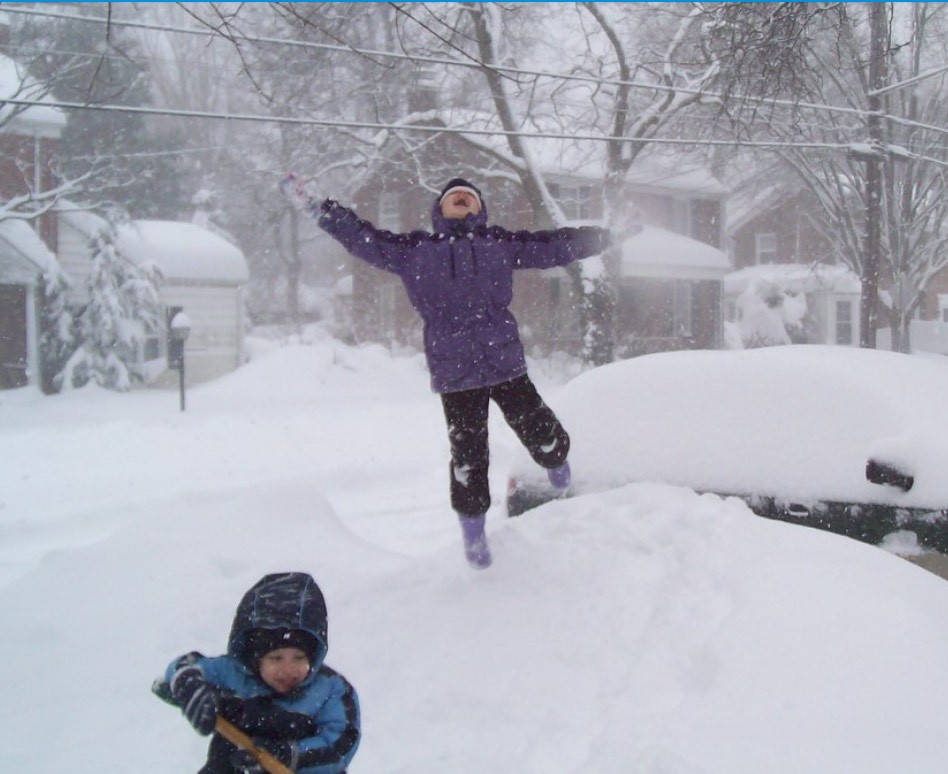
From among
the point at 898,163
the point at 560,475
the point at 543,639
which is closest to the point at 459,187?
the point at 560,475

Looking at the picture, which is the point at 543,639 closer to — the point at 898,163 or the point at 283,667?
the point at 283,667

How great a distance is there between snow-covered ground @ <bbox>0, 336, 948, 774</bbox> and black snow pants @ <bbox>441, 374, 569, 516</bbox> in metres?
0.36

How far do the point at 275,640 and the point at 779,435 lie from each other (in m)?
3.03

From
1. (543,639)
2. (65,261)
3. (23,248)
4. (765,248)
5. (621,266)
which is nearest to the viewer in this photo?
(543,639)

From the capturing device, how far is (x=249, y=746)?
1.94 m

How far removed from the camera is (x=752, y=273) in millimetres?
31797

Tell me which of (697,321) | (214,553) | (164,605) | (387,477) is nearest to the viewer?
(164,605)

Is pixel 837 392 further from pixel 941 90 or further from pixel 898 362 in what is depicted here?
pixel 941 90

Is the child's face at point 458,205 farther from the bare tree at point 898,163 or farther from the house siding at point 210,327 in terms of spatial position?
the house siding at point 210,327

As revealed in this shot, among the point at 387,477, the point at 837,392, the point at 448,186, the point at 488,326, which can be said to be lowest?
the point at 387,477

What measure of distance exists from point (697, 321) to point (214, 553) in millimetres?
21949

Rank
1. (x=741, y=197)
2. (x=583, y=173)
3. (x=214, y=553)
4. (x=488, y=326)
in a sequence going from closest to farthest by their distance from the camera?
1. (x=488, y=326)
2. (x=214, y=553)
3. (x=583, y=173)
4. (x=741, y=197)

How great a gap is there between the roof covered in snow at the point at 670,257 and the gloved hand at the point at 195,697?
20233 millimetres

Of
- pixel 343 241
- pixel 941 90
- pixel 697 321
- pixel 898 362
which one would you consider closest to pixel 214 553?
pixel 343 241
